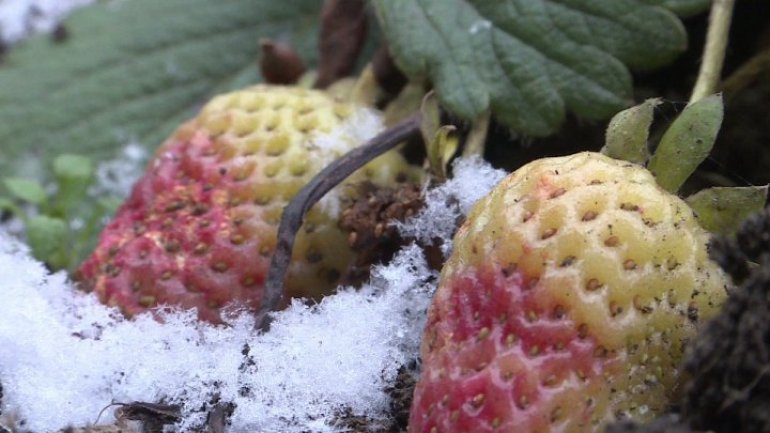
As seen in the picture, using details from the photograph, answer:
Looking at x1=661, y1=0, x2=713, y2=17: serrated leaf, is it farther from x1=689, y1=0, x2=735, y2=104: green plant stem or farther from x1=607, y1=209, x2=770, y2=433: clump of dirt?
x1=607, y1=209, x2=770, y2=433: clump of dirt

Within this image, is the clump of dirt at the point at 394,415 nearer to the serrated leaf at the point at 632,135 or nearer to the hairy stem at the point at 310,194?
the hairy stem at the point at 310,194

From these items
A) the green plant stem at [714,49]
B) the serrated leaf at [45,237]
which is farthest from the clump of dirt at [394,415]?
the serrated leaf at [45,237]

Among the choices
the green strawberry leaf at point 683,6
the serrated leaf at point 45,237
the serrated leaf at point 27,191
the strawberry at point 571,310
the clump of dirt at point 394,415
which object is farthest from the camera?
the serrated leaf at point 27,191

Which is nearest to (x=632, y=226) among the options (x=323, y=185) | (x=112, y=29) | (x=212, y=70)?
(x=323, y=185)

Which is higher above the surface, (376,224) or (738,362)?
(376,224)

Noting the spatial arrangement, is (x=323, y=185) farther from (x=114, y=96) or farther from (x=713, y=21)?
(x=114, y=96)

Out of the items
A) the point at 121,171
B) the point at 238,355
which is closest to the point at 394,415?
the point at 238,355

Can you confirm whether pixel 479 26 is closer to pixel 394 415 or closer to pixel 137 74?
pixel 394 415
